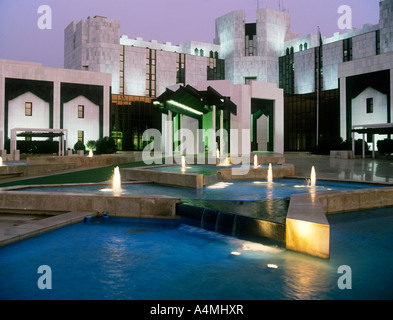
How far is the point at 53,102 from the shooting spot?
38.2m

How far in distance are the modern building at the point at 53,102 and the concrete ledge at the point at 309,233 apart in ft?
101

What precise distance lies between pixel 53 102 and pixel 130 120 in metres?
15.7

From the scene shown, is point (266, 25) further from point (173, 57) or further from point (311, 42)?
point (173, 57)

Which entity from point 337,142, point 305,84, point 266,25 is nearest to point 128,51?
point 266,25

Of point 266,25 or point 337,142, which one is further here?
point 266,25

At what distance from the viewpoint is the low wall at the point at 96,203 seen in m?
8.28

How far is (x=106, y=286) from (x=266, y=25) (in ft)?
214

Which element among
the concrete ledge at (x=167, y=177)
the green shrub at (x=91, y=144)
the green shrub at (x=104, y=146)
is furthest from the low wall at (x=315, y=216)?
the green shrub at (x=91, y=144)

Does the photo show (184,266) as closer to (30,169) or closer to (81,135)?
(30,169)

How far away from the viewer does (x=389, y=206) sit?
377 inches

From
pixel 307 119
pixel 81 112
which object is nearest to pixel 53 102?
pixel 81 112

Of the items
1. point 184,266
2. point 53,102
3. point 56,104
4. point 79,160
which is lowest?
point 184,266

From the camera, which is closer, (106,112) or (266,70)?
(106,112)

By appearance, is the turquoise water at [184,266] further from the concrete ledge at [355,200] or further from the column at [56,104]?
the column at [56,104]
